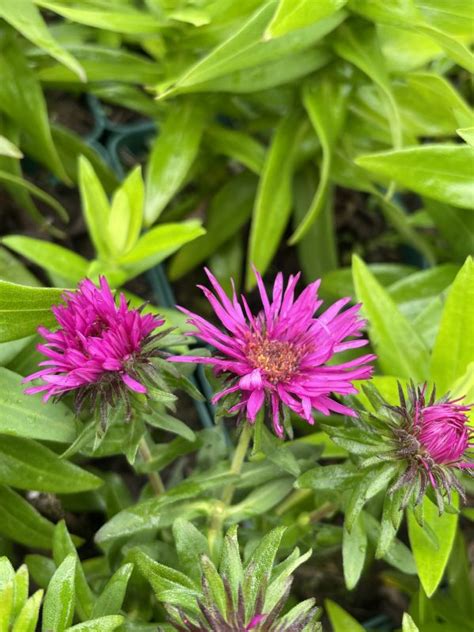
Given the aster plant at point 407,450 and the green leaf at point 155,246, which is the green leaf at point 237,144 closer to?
the green leaf at point 155,246

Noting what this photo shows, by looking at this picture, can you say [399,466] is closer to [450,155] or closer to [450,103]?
[450,155]

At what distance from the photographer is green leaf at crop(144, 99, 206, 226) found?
899 mm

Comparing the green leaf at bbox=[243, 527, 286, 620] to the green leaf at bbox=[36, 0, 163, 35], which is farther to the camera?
the green leaf at bbox=[36, 0, 163, 35]

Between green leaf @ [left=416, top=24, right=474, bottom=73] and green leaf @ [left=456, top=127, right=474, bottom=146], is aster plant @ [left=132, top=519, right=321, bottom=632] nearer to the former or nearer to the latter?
green leaf @ [left=456, top=127, right=474, bottom=146]

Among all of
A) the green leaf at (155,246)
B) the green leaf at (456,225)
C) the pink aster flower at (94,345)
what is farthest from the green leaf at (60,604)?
the green leaf at (456,225)

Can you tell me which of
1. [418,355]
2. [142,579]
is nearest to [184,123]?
[418,355]

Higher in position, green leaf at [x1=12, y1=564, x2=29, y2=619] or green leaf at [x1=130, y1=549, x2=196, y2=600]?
green leaf at [x1=12, y1=564, x2=29, y2=619]

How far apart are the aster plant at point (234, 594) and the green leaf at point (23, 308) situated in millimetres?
193

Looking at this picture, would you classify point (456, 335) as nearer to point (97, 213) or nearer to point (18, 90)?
point (97, 213)

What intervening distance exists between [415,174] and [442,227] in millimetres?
218

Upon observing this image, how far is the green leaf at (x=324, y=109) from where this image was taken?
868 mm

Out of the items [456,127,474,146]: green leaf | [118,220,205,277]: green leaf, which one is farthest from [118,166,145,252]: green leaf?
[456,127,474,146]: green leaf

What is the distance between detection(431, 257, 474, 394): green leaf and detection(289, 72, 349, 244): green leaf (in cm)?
24

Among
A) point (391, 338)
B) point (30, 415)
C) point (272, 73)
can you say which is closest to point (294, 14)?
point (272, 73)
